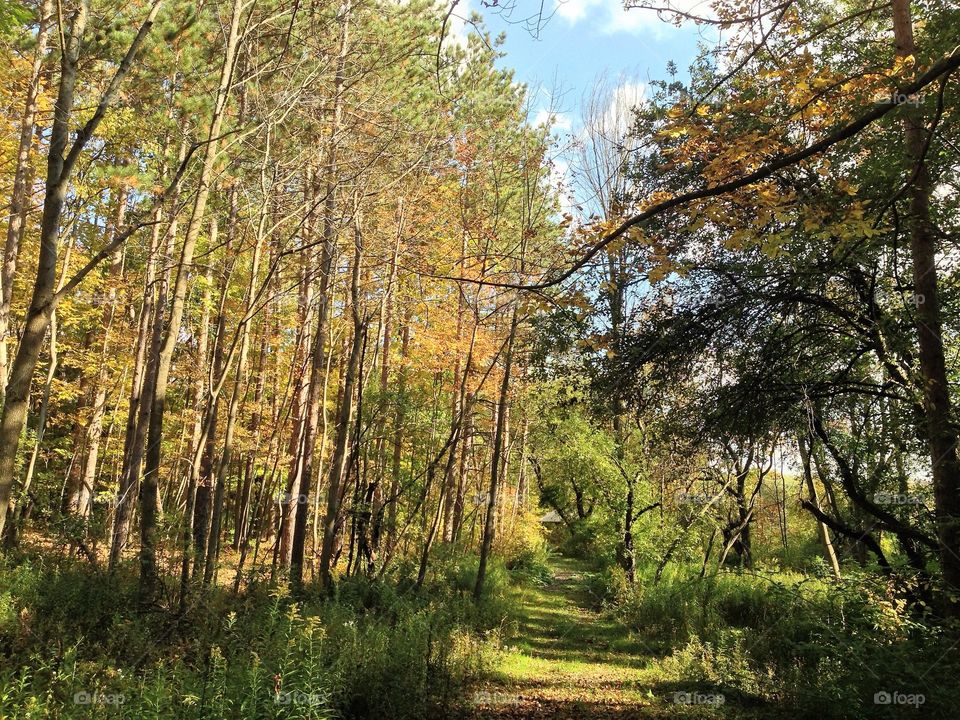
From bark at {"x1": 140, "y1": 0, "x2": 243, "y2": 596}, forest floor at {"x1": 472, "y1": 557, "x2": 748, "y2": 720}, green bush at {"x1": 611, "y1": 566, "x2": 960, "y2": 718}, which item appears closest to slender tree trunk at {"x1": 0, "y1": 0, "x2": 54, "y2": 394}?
bark at {"x1": 140, "y1": 0, "x2": 243, "y2": 596}

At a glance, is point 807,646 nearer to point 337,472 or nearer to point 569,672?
point 569,672

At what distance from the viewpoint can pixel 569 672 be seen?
7.10 m

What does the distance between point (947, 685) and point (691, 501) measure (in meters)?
8.22

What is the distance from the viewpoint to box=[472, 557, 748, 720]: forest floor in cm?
558

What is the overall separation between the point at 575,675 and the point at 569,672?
0.43ft

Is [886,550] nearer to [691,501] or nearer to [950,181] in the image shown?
[691,501]

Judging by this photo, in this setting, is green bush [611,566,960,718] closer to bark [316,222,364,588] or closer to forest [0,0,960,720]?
Result: forest [0,0,960,720]

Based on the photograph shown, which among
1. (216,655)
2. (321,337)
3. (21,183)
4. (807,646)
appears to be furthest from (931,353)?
(21,183)

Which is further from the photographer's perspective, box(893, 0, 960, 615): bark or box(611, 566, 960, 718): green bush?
box(893, 0, 960, 615): bark

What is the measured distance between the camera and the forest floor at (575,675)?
5.58 metres

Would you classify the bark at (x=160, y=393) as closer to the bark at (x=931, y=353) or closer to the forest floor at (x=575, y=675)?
the forest floor at (x=575, y=675)

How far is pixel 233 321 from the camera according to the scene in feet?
58.5

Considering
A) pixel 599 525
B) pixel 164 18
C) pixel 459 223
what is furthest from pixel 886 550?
pixel 164 18

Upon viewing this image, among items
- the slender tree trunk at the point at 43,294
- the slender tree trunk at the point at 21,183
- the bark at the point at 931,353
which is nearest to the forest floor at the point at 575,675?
the bark at the point at 931,353
